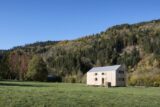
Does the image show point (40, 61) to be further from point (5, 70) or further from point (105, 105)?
point (105, 105)

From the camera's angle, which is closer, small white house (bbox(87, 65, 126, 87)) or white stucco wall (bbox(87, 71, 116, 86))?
small white house (bbox(87, 65, 126, 87))

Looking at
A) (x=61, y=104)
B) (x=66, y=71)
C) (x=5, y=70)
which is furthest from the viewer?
(x=66, y=71)

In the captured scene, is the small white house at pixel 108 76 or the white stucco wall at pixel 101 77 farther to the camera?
the white stucco wall at pixel 101 77

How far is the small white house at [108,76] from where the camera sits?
9444cm

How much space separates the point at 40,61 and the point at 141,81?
1183 inches

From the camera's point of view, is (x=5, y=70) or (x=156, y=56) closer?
(x=5, y=70)

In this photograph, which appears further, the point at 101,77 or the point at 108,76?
the point at 101,77

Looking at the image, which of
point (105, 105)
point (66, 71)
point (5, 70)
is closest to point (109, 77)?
point (5, 70)

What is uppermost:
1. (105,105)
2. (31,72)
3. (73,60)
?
(73,60)

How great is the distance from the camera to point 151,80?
10244cm

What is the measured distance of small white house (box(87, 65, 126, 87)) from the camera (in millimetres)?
94438

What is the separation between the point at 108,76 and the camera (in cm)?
9769

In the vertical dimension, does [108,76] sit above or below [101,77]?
above

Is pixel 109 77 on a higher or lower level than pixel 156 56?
lower
